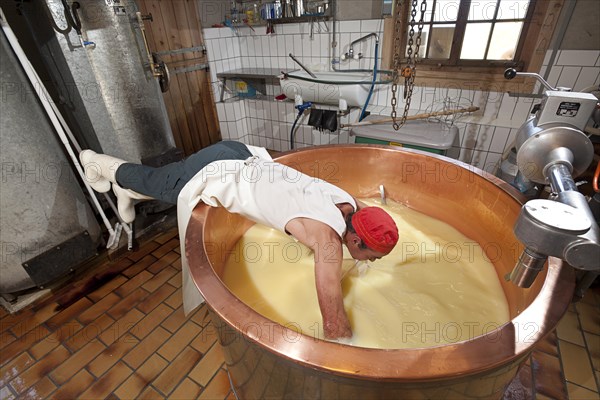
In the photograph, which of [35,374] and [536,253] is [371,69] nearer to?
[536,253]

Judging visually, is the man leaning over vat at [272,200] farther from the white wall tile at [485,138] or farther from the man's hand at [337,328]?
the white wall tile at [485,138]

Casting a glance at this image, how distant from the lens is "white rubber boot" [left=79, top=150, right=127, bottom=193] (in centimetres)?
188

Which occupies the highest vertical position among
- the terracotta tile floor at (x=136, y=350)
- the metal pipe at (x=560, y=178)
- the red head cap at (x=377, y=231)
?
the metal pipe at (x=560, y=178)

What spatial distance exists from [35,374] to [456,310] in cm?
206

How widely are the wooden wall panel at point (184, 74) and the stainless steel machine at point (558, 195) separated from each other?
3.08 m

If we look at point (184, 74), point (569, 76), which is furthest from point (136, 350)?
point (569, 76)

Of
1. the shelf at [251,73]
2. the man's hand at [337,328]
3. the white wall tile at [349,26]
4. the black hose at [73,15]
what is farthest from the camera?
the shelf at [251,73]

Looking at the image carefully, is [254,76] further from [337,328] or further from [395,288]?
[337,328]

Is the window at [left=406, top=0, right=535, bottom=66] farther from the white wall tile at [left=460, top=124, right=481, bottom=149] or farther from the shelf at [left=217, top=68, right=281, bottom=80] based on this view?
the shelf at [left=217, top=68, right=281, bottom=80]

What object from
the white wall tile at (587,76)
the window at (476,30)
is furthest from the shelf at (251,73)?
the white wall tile at (587,76)

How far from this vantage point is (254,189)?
1458mm

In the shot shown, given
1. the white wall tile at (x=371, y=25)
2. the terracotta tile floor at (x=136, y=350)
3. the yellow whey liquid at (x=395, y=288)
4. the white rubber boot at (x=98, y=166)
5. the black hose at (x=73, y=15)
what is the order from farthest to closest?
the white wall tile at (x=371, y=25)
the white rubber boot at (x=98, y=166)
the black hose at (x=73, y=15)
the terracotta tile floor at (x=136, y=350)
the yellow whey liquid at (x=395, y=288)

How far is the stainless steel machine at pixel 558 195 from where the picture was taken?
565 millimetres

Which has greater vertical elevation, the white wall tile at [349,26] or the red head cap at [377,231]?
the white wall tile at [349,26]
